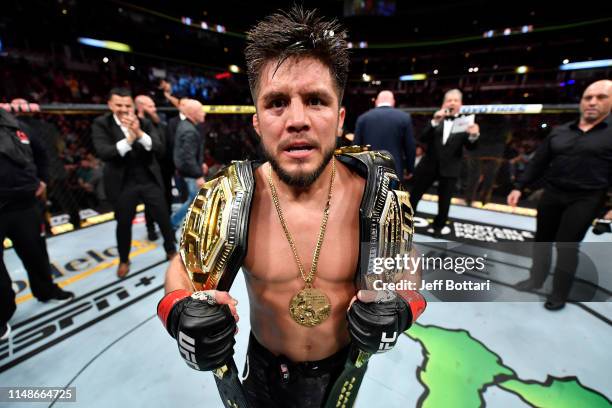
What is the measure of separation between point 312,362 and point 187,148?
2.85m

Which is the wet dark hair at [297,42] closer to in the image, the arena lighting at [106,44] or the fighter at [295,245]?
the fighter at [295,245]

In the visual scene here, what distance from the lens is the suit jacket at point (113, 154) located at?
107 inches

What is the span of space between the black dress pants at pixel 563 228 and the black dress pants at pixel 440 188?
4.20ft

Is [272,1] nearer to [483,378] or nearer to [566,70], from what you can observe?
[566,70]

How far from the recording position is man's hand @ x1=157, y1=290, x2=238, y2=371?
0.85 meters

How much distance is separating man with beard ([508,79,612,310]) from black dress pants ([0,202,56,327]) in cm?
423

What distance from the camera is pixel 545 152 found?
253cm

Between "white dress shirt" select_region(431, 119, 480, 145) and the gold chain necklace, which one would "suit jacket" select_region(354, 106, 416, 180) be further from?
the gold chain necklace

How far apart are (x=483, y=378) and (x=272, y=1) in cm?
1993

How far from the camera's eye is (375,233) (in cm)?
107

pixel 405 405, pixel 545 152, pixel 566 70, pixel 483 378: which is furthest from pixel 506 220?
pixel 566 70

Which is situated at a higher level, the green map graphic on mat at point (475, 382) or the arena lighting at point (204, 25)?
the arena lighting at point (204, 25)

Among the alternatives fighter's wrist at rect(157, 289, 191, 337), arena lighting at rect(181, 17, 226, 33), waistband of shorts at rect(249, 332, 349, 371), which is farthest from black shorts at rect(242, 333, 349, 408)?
arena lighting at rect(181, 17, 226, 33)

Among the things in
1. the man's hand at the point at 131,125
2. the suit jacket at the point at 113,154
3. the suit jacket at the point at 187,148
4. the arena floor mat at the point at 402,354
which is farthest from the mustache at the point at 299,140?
the suit jacket at the point at 187,148
